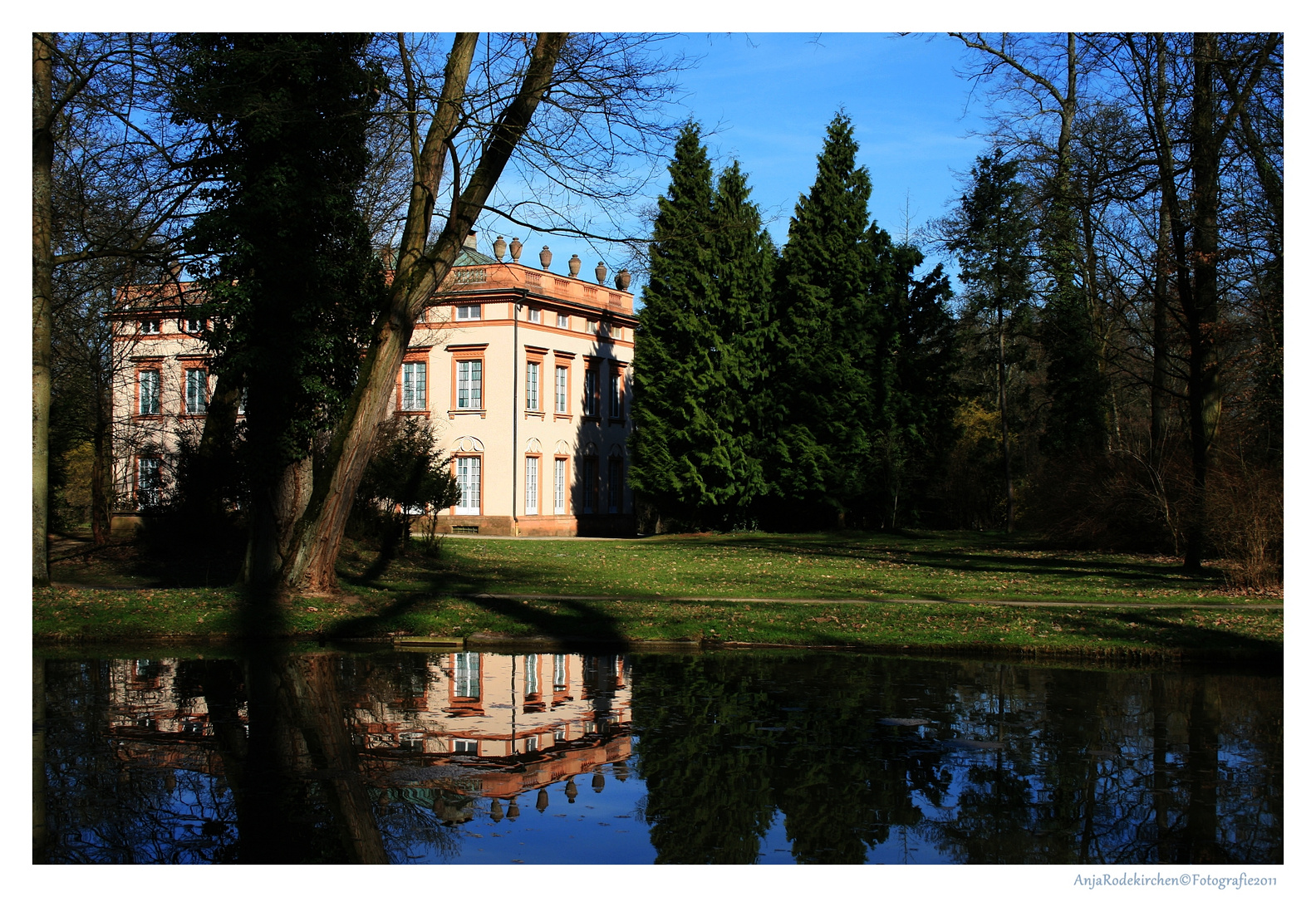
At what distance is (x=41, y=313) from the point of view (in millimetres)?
15359

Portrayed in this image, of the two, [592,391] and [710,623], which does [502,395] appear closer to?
[592,391]

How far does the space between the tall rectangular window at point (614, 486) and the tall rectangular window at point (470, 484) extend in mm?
7569

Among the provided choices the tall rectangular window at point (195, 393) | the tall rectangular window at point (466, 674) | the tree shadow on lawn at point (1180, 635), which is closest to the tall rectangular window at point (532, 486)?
the tall rectangular window at point (195, 393)

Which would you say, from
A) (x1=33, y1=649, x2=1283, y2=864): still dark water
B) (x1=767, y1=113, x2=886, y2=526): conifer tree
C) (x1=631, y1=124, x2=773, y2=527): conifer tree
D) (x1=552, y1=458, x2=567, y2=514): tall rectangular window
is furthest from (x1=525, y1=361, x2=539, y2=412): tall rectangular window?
(x1=33, y1=649, x2=1283, y2=864): still dark water

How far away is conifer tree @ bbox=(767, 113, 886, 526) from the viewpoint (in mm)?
42844

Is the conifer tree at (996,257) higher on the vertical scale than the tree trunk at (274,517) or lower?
higher

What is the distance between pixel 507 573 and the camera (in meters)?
21.2

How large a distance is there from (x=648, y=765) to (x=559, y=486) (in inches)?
1508

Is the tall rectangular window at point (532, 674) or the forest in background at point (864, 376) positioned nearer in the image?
the tall rectangular window at point (532, 674)

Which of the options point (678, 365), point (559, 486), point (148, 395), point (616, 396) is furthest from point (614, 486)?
point (148, 395)

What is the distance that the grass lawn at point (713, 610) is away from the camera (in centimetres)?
1257

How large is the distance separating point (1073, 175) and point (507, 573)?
13.3 metres

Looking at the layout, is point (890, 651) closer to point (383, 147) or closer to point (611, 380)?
point (383, 147)

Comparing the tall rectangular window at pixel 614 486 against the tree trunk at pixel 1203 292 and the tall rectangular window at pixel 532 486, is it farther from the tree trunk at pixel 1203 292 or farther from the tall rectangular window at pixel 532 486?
the tree trunk at pixel 1203 292
